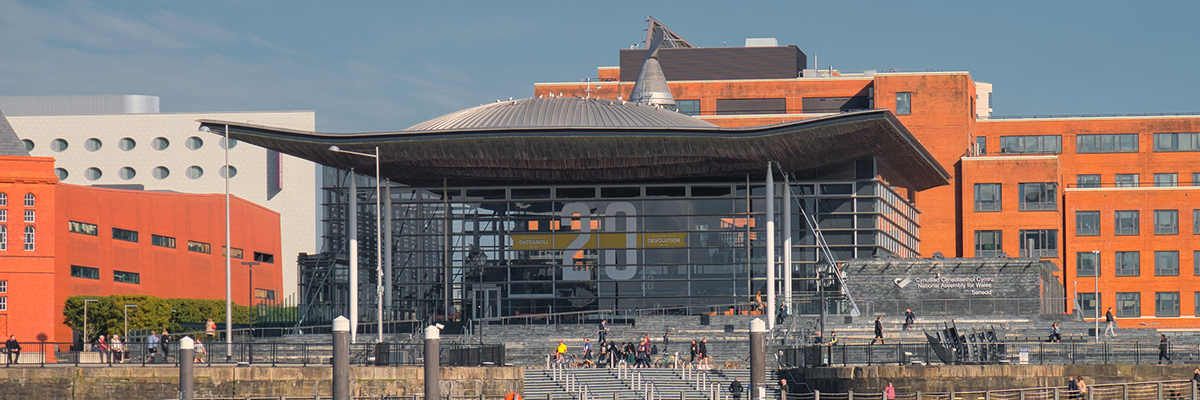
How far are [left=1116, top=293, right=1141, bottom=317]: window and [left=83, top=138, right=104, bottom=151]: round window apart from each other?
3149 inches

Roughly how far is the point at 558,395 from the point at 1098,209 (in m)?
55.0

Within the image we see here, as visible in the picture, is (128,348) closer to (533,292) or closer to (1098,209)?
(533,292)

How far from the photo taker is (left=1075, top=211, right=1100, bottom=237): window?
88188mm

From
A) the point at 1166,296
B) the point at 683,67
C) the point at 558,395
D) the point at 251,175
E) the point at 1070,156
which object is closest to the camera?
the point at 558,395

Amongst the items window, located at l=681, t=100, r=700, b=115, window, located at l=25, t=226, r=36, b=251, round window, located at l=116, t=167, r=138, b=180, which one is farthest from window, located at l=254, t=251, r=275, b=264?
window, located at l=681, t=100, r=700, b=115

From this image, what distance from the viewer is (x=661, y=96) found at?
289ft

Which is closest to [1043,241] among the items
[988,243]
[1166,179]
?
[988,243]

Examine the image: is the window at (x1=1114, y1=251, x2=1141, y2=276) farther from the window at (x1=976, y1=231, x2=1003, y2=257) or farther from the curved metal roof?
the curved metal roof

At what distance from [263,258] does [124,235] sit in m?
21.5

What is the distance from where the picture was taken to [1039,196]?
85625 millimetres

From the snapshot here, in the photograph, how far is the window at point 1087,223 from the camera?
289 ft

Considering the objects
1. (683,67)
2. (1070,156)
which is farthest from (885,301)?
(683,67)

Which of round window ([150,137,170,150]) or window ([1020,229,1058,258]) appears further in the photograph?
round window ([150,137,170,150])

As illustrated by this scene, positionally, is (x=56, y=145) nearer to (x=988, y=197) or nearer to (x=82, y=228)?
(x=82, y=228)
